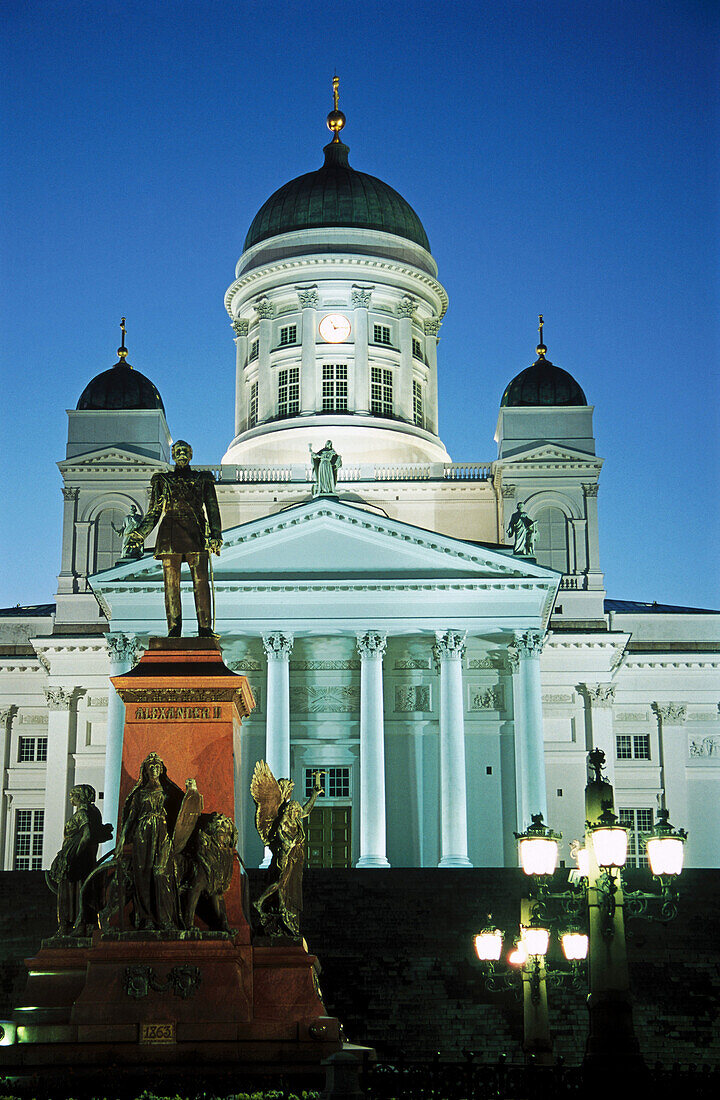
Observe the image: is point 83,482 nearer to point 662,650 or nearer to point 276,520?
point 276,520

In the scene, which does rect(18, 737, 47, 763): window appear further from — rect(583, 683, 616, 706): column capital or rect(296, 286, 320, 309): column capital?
rect(296, 286, 320, 309): column capital

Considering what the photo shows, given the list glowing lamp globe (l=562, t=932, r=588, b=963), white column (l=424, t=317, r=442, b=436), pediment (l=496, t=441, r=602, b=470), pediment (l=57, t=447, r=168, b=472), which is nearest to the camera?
glowing lamp globe (l=562, t=932, r=588, b=963)

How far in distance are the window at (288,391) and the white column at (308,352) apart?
70 cm

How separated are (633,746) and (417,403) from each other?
1909 cm

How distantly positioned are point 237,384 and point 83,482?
12.3m

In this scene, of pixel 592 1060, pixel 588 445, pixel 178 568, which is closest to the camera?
pixel 592 1060

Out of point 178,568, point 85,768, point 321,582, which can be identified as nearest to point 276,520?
point 321,582

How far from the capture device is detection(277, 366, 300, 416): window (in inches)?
2857

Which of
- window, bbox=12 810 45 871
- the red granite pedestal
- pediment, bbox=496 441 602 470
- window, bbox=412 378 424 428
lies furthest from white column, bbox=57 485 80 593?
the red granite pedestal

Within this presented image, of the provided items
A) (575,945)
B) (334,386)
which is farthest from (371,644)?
(575,945)

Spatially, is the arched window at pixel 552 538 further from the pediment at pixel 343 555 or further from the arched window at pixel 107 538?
the arched window at pixel 107 538

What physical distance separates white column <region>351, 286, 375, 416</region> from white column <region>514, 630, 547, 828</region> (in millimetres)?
22668

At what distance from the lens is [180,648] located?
54.7ft

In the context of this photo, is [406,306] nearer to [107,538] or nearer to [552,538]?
[552,538]
